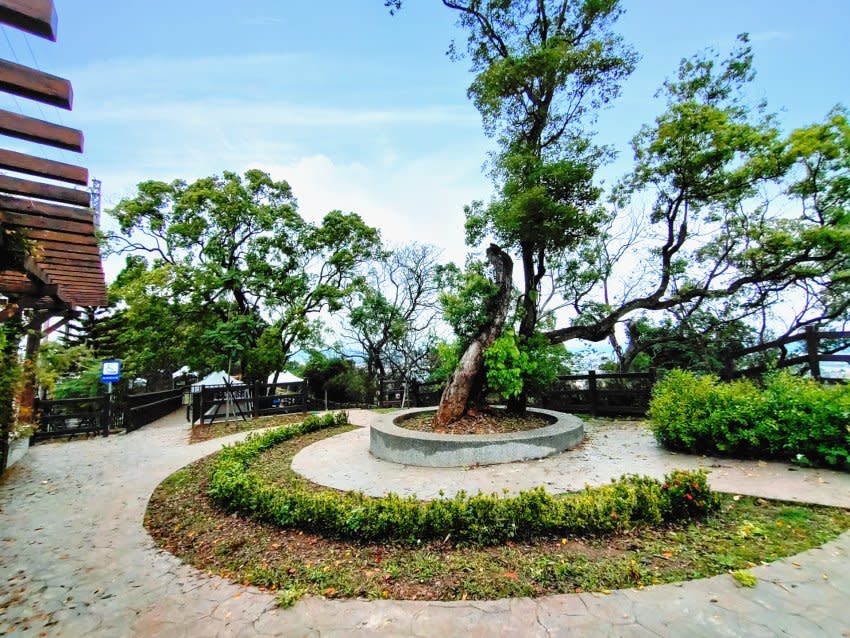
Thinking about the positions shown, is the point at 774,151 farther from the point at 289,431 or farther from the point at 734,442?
the point at 289,431

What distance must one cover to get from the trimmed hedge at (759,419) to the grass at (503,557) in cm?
166

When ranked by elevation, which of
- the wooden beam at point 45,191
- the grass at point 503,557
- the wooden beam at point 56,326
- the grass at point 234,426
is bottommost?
the grass at point 234,426

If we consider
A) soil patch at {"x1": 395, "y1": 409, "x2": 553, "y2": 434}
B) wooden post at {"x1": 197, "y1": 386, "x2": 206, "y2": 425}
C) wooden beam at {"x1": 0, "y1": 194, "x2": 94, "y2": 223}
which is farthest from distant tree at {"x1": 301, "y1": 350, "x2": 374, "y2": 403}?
wooden beam at {"x1": 0, "y1": 194, "x2": 94, "y2": 223}

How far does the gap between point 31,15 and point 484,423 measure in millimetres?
7069

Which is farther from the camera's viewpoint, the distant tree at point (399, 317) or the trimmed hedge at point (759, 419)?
the distant tree at point (399, 317)

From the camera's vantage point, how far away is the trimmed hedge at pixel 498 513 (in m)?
3.23

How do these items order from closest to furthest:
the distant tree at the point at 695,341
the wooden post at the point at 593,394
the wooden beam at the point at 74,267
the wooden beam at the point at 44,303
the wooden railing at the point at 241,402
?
the wooden beam at the point at 74,267
the wooden beam at the point at 44,303
the wooden post at the point at 593,394
the wooden railing at the point at 241,402
the distant tree at the point at 695,341

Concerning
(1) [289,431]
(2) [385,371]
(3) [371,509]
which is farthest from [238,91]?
(2) [385,371]

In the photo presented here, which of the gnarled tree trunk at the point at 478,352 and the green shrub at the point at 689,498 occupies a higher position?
the gnarled tree trunk at the point at 478,352

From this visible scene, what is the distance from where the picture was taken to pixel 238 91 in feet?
26.3

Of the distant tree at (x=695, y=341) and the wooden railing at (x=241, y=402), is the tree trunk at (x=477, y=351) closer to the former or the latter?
the wooden railing at (x=241, y=402)

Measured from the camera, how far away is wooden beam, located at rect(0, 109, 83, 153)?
106 inches

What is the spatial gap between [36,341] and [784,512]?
11521 millimetres

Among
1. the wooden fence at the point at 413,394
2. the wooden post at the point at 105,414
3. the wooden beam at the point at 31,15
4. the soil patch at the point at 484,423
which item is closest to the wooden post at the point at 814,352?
the soil patch at the point at 484,423
